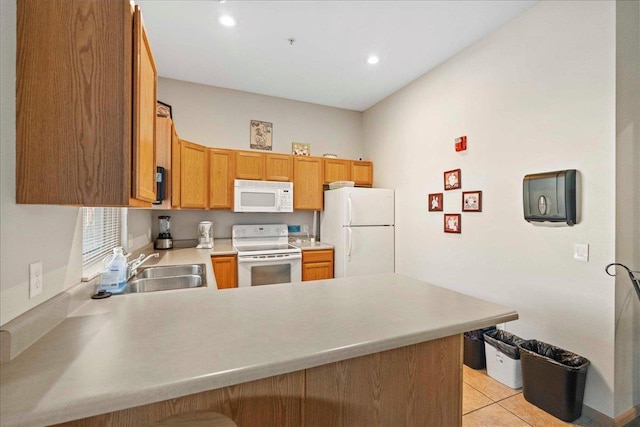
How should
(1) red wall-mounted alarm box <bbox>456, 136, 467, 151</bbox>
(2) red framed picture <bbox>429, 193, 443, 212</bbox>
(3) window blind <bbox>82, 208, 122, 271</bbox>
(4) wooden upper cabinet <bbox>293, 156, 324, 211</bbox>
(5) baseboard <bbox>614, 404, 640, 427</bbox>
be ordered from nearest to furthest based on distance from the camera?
1. (3) window blind <bbox>82, 208, 122, 271</bbox>
2. (5) baseboard <bbox>614, 404, 640, 427</bbox>
3. (1) red wall-mounted alarm box <bbox>456, 136, 467, 151</bbox>
4. (2) red framed picture <bbox>429, 193, 443, 212</bbox>
5. (4) wooden upper cabinet <bbox>293, 156, 324, 211</bbox>

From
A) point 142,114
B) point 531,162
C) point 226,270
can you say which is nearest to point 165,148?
point 226,270

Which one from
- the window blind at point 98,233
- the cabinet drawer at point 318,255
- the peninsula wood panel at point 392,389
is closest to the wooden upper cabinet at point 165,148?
the window blind at point 98,233

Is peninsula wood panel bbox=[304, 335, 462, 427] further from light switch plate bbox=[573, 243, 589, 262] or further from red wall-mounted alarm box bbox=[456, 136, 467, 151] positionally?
red wall-mounted alarm box bbox=[456, 136, 467, 151]

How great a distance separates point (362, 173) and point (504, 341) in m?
2.81

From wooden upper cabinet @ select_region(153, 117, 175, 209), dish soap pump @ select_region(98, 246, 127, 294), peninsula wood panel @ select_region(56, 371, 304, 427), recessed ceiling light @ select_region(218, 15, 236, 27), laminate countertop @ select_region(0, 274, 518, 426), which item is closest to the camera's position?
laminate countertop @ select_region(0, 274, 518, 426)

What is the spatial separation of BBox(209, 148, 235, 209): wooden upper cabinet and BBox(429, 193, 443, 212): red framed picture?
2516mm

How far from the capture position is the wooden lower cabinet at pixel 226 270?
312 centimetres

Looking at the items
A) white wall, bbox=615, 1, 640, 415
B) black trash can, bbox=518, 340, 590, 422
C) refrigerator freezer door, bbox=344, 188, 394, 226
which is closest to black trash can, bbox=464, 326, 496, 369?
black trash can, bbox=518, 340, 590, 422

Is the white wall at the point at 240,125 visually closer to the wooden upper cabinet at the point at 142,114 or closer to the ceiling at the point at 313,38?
the ceiling at the point at 313,38

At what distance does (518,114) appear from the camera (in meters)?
2.36

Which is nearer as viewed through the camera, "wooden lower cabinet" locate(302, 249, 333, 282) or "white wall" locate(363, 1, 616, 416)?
"white wall" locate(363, 1, 616, 416)

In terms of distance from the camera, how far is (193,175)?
11.0ft

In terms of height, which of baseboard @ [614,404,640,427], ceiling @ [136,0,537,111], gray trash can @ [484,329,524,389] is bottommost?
baseboard @ [614,404,640,427]

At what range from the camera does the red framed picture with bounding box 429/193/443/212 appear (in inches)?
123
